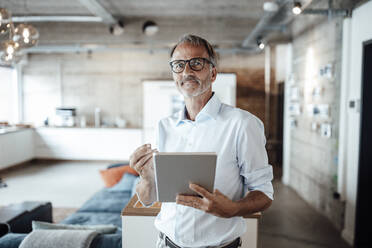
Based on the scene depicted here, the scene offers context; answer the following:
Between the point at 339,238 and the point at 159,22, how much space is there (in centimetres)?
571

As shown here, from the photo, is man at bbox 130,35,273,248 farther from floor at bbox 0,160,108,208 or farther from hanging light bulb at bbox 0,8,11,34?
floor at bbox 0,160,108,208

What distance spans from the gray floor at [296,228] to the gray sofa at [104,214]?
5.68 feet

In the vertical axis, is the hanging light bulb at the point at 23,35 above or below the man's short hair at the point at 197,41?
above

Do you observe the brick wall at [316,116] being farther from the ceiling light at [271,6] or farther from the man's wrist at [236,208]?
the man's wrist at [236,208]

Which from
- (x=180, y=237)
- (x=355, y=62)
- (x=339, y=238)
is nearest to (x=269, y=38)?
(x=355, y=62)

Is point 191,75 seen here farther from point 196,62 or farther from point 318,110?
point 318,110

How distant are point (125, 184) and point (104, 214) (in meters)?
0.95

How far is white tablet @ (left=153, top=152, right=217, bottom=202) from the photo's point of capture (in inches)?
40.9

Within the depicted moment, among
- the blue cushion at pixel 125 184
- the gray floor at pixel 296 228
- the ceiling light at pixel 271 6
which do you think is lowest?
the gray floor at pixel 296 228

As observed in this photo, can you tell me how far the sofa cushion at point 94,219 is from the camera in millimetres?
3140

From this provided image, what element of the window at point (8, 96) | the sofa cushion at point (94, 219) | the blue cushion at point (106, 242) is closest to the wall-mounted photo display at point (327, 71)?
the sofa cushion at point (94, 219)

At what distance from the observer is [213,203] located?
106 centimetres

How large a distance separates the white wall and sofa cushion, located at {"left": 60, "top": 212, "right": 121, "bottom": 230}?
266cm

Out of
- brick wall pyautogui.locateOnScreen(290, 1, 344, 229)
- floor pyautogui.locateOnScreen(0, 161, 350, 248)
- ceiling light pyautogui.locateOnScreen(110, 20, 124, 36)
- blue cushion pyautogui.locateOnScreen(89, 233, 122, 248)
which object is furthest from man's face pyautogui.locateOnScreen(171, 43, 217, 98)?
ceiling light pyautogui.locateOnScreen(110, 20, 124, 36)
